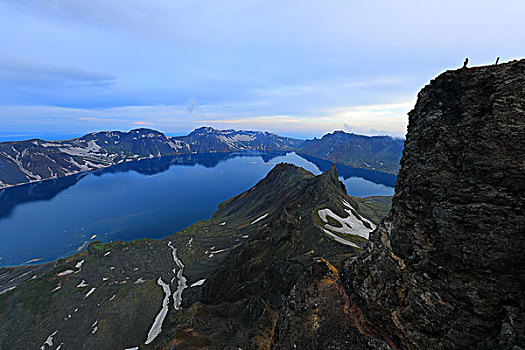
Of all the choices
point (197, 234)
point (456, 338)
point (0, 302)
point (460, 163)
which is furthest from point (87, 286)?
point (460, 163)

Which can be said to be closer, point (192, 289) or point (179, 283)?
point (192, 289)

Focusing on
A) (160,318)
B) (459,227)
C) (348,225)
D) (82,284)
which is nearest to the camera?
(459,227)

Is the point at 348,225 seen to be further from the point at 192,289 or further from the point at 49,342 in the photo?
the point at 49,342

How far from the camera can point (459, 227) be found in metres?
15.8

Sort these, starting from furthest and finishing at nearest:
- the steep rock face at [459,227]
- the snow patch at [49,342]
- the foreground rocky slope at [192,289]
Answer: the snow patch at [49,342] → the foreground rocky slope at [192,289] → the steep rock face at [459,227]

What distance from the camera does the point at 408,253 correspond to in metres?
18.6

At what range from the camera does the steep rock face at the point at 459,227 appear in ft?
44.7

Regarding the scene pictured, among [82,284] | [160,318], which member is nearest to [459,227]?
[160,318]

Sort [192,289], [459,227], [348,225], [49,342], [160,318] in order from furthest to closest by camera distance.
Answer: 1. [348,225]
2. [192,289]
3. [160,318]
4. [49,342]
5. [459,227]

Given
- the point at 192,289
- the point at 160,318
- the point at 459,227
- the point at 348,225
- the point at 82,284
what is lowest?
the point at 82,284

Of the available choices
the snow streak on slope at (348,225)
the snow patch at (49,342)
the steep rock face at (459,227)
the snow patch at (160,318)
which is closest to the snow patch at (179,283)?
the snow patch at (160,318)

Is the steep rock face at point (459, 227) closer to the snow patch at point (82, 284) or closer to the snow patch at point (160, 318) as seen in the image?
the snow patch at point (160, 318)

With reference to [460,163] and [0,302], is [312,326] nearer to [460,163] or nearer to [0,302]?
[460,163]

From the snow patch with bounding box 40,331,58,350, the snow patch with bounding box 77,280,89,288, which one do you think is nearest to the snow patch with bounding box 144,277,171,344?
the snow patch with bounding box 77,280,89,288
